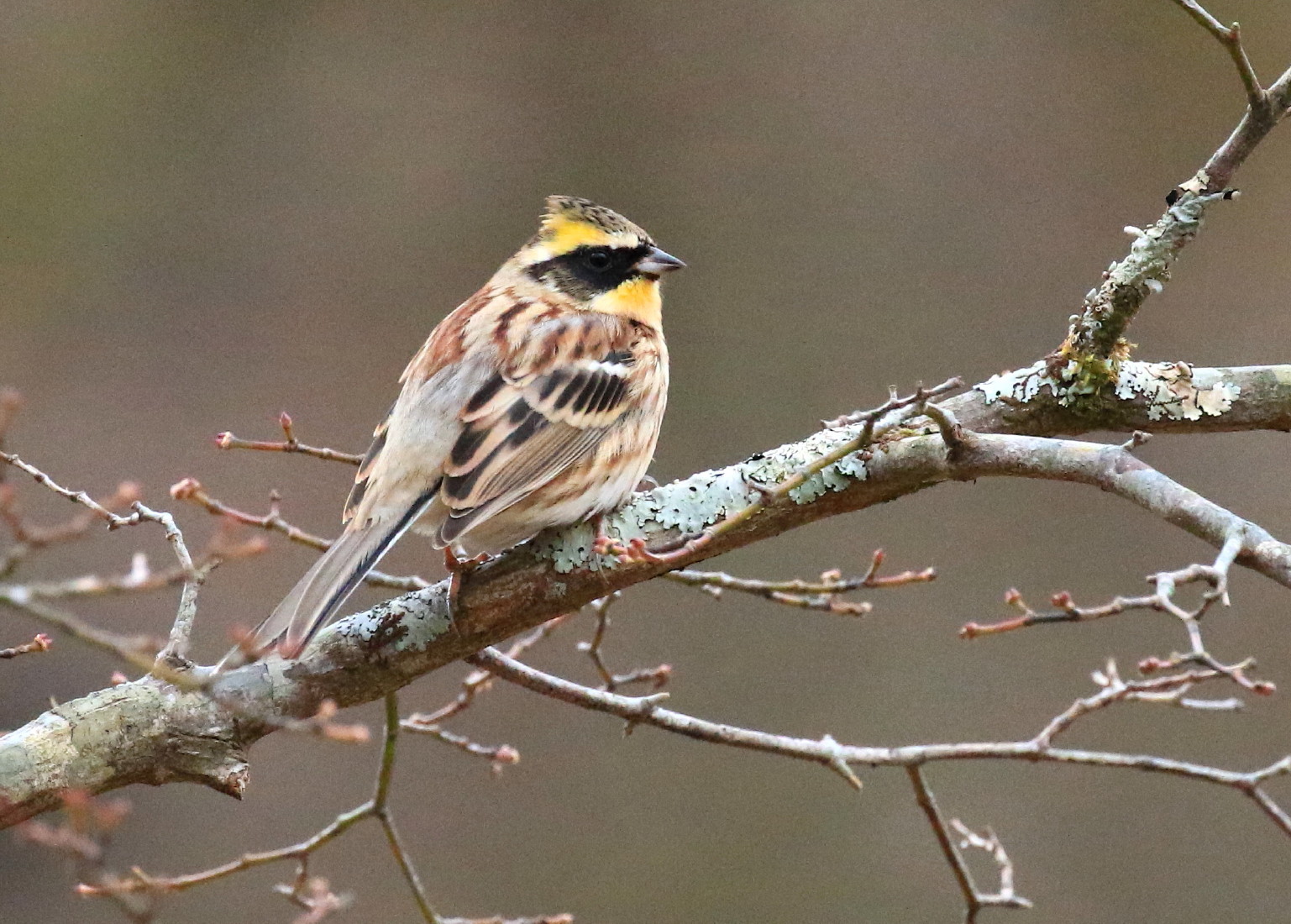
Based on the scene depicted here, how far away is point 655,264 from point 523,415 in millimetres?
803

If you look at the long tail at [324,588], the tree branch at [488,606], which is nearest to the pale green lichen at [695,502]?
the tree branch at [488,606]

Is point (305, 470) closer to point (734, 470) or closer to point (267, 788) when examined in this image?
point (267, 788)

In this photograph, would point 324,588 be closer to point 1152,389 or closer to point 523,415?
point 523,415

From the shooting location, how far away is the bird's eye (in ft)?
13.6

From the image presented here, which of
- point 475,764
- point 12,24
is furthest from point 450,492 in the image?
point 12,24

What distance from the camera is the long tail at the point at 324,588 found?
2.81 meters

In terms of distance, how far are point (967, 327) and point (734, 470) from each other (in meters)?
3.76

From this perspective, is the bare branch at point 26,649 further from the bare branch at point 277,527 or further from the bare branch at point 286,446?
the bare branch at point 286,446

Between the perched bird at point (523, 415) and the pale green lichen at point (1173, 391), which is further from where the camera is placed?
the perched bird at point (523, 415)

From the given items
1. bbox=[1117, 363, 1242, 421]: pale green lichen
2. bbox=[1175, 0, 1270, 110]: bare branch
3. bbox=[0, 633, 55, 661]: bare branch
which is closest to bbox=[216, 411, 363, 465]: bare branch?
bbox=[0, 633, 55, 661]: bare branch

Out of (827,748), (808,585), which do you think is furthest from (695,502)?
(827,748)

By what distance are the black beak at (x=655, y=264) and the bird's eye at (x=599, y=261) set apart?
0.09 meters

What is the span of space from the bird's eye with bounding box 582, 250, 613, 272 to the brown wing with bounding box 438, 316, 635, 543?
0.24 m

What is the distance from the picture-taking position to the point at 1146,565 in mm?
6051
